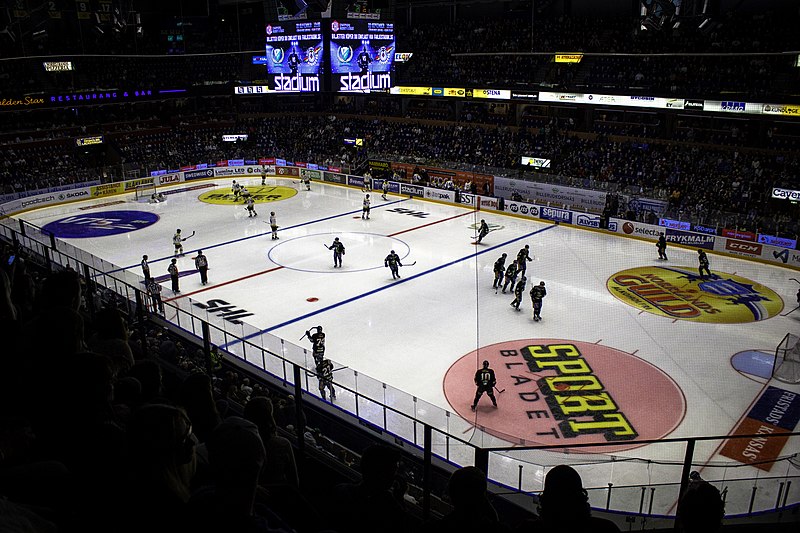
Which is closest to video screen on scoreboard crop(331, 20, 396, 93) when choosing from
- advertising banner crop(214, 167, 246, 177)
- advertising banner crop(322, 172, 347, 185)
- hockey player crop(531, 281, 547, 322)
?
advertising banner crop(322, 172, 347, 185)

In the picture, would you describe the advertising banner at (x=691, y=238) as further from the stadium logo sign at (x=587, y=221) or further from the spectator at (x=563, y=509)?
the spectator at (x=563, y=509)

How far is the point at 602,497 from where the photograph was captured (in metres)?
8.00

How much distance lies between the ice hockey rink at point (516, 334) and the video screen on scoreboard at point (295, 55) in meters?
7.63

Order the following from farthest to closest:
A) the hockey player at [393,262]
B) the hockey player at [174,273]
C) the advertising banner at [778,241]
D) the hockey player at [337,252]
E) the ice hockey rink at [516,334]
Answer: the advertising banner at [778,241], the hockey player at [337,252], the hockey player at [393,262], the hockey player at [174,273], the ice hockey rink at [516,334]

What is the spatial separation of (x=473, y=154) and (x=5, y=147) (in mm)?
32665

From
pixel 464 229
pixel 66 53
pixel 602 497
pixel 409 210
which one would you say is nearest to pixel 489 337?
pixel 602 497

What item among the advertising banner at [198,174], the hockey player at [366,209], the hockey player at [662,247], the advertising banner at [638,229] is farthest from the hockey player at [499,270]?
the advertising banner at [198,174]

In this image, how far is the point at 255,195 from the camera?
1596 inches

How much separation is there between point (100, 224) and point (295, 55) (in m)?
13.8

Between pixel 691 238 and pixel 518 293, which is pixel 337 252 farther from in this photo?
pixel 691 238

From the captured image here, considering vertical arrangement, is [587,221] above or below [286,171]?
below

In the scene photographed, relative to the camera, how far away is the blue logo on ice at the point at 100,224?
102ft

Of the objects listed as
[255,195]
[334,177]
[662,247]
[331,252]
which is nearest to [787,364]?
[662,247]

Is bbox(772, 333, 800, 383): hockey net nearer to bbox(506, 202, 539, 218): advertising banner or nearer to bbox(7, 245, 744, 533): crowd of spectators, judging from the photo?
bbox(7, 245, 744, 533): crowd of spectators
